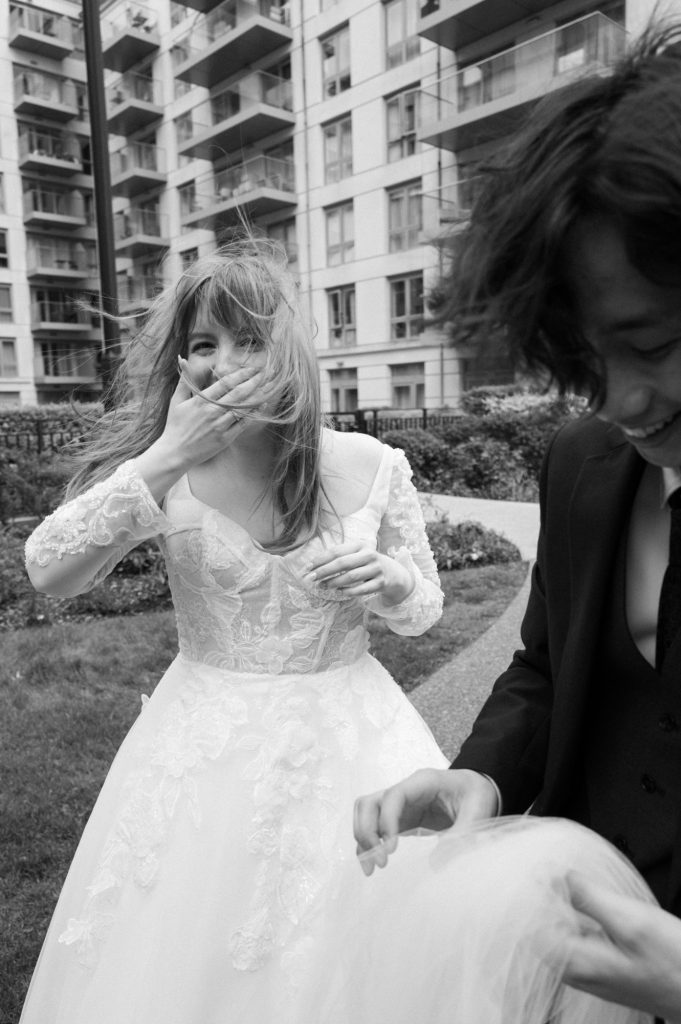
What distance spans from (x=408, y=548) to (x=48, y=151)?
129 ft

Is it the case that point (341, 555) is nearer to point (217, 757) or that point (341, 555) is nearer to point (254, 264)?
point (217, 757)

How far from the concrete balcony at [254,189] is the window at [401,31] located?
5.03 meters

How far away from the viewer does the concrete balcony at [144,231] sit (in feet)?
103

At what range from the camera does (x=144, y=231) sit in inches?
→ 1262

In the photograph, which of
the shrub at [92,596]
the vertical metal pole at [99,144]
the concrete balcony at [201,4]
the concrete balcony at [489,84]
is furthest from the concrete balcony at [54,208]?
the shrub at [92,596]

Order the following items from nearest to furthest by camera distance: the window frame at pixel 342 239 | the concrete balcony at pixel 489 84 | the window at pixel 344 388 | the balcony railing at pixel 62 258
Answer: the concrete balcony at pixel 489 84 → the window frame at pixel 342 239 → the window at pixel 344 388 → the balcony railing at pixel 62 258

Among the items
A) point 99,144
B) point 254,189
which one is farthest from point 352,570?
point 254,189

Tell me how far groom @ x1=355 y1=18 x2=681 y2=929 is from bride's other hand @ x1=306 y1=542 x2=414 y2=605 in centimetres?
47

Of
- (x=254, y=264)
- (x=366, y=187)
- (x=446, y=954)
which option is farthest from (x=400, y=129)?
(x=446, y=954)

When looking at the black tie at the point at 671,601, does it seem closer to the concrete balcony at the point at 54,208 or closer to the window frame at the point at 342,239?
the window frame at the point at 342,239

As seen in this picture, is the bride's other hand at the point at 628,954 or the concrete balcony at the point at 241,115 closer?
the bride's other hand at the point at 628,954

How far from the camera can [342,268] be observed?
2545 centimetres

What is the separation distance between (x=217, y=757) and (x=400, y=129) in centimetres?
2428

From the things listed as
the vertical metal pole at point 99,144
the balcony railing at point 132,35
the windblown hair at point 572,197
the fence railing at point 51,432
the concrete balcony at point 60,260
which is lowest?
the fence railing at point 51,432
